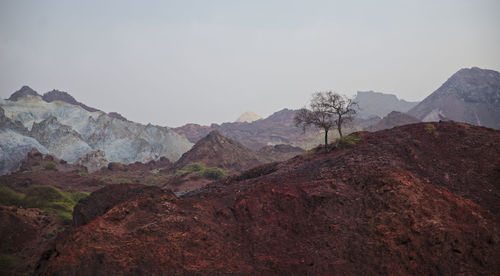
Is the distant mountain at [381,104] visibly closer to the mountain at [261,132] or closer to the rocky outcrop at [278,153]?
the mountain at [261,132]

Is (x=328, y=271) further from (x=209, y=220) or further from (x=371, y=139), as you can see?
(x=371, y=139)

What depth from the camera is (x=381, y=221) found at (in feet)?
29.2

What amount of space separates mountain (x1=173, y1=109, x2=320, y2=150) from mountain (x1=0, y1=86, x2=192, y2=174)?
141 ft

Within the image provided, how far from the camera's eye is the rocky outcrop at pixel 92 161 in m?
51.9

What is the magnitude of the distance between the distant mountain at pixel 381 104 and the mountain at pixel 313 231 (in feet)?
570

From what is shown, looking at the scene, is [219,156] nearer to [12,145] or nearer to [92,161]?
[92,161]

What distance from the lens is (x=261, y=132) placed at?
126m

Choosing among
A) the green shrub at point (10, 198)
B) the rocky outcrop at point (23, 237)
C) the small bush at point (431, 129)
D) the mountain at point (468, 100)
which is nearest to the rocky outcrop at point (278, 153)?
the mountain at point (468, 100)

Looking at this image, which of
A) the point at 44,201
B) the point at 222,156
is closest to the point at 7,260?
the point at 44,201

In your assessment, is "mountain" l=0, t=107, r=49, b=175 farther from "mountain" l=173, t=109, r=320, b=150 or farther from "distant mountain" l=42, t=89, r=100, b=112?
"mountain" l=173, t=109, r=320, b=150

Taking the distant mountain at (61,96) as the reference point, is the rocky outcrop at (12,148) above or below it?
below

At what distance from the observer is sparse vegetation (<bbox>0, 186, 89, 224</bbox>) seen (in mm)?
18609

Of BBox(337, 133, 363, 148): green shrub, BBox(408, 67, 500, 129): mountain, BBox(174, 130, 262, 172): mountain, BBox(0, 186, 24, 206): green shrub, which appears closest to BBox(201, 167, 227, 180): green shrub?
BBox(174, 130, 262, 172): mountain

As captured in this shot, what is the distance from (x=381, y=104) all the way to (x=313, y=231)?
19530 cm
